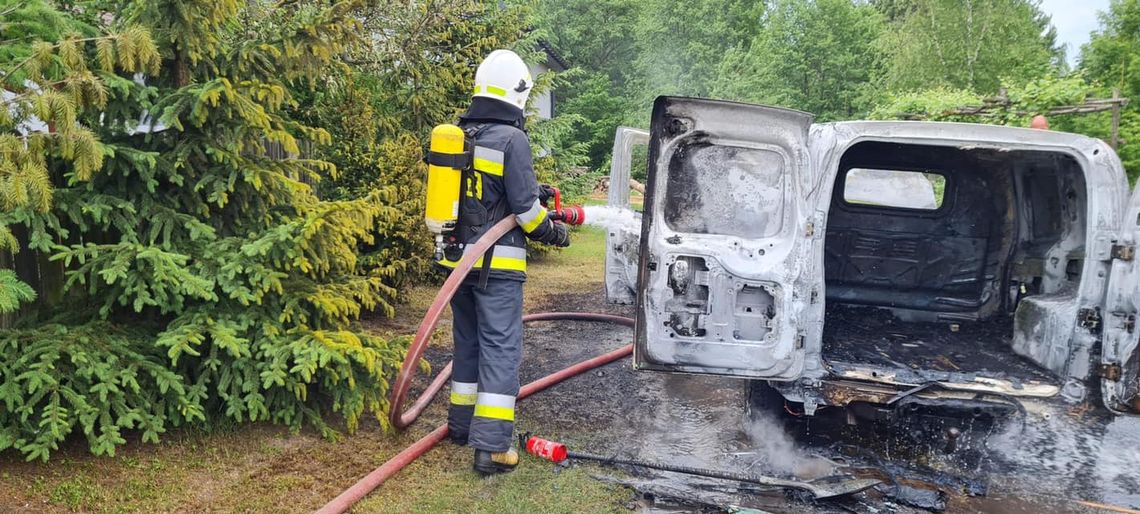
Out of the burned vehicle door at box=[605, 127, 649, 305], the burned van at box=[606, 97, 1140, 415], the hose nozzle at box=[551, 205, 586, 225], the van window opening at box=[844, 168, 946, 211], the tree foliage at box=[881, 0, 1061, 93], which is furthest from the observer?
the tree foliage at box=[881, 0, 1061, 93]

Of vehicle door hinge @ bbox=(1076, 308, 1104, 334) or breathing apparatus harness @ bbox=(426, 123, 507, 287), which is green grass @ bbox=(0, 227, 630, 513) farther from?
vehicle door hinge @ bbox=(1076, 308, 1104, 334)

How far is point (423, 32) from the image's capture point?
27.4 ft

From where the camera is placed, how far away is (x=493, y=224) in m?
3.91

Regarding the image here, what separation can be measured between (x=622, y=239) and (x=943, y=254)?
2.59 meters

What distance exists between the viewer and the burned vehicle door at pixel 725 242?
12.3 feet

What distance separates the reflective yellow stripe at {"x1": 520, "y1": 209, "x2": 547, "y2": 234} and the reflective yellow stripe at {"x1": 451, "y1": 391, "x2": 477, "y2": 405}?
3.44 ft

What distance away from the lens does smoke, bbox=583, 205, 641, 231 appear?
15.7 ft

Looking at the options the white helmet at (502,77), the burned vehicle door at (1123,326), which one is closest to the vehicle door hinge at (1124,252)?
the burned vehicle door at (1123,326)

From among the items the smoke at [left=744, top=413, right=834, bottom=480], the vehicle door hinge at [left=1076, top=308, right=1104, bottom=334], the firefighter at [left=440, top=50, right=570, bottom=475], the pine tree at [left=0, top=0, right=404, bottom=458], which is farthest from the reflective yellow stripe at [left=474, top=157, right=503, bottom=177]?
the vehicle door hinge at [left=1076, top=308, right=1104, bottom=334]

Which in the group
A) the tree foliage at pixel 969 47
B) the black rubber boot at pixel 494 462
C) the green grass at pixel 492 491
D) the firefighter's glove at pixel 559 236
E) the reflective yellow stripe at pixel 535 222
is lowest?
the green grass at pixel 492 491

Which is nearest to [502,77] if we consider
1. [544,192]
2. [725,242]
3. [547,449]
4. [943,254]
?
[544,192]

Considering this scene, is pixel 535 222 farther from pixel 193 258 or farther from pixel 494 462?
pixel 193 258

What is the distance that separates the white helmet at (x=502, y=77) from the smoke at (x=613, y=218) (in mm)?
1031

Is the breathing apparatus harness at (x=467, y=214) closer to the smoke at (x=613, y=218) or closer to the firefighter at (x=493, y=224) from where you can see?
the firefighter at (x=493, y=224)
